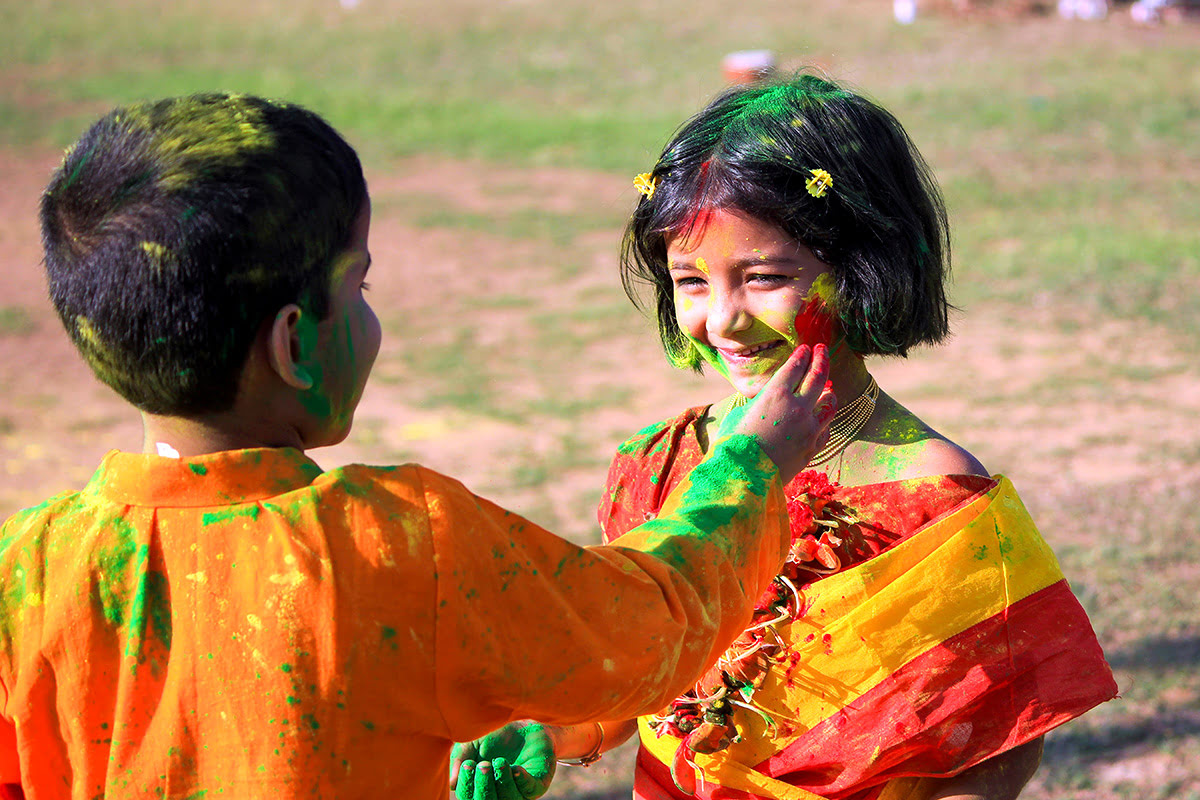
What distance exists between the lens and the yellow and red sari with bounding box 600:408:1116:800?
6.60ft

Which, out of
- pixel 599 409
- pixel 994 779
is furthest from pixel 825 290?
pixel 599 409

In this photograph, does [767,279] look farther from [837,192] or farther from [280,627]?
[280,627]

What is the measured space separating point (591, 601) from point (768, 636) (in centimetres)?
80

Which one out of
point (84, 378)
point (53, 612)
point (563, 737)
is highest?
point (53, 612)

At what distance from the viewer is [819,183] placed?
2090 mm

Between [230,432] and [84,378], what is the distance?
812cm

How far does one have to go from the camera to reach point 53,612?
1.35m

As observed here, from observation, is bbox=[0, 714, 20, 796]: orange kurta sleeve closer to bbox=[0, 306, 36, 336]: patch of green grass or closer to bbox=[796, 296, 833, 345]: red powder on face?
bbox=[796, 296, 833, 345]: red powder on face

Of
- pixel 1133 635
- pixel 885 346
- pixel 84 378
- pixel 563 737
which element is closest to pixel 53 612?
pixel 563 737

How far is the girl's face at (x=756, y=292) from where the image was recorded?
7.02 ft

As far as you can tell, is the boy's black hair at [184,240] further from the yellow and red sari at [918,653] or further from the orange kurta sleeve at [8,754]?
the yellow and red sari at [918,653]

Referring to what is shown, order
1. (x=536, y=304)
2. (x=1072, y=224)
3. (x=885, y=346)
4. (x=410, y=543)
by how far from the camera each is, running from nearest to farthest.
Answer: (x=410, y=543)
(x=885, y=346)
(x=536, y=304)
(x=1072, y=224)

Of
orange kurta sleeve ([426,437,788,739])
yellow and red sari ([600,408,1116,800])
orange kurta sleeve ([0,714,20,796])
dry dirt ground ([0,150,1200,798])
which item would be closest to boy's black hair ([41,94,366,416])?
orange kurta sleeve ([426,437,788,739])

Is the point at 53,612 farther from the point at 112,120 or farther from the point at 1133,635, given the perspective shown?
the point at 1133,635
